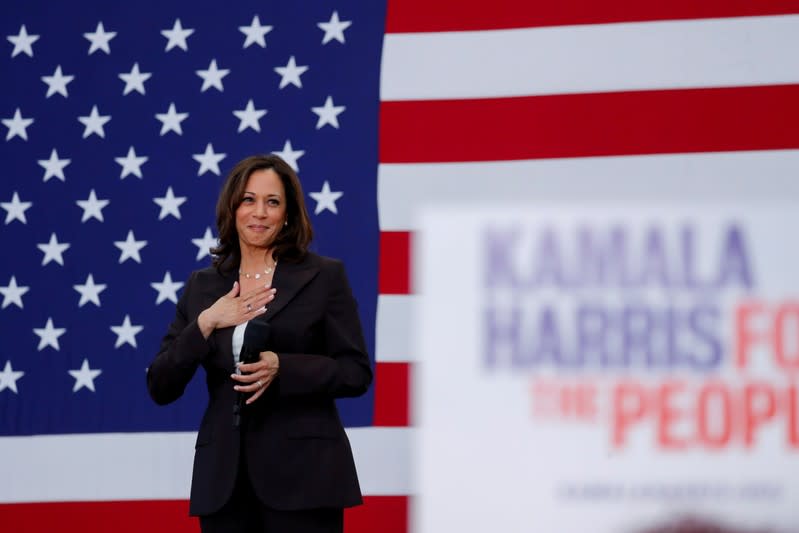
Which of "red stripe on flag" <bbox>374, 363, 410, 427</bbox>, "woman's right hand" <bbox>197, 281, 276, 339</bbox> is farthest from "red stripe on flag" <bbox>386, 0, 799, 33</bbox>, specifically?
"woman's right hand" <bbox>197, 281, 276, 339</bbox>

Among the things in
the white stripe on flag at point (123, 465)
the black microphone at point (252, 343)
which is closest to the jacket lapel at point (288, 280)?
the black microphone at point (252, 343)

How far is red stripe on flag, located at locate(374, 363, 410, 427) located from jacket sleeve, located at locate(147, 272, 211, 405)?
904mm

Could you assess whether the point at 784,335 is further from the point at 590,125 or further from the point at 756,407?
the point at 590,125

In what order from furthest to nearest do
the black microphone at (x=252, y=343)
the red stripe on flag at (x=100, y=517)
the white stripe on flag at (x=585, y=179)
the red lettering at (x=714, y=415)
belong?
the red stripe on flag at (x=100, y=517)
the white stripe on flag at (x=585, y=179)
the black microphone at (x=252, y=343)
the red lettering at (x=714, y=415)

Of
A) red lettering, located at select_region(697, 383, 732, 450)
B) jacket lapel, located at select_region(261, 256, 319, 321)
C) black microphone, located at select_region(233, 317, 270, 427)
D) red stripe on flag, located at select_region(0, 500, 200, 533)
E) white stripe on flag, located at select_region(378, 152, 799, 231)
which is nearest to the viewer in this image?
red lettering, located at select_region(697, 383, 732, 450)

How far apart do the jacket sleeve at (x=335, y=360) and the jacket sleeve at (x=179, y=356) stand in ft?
0.43

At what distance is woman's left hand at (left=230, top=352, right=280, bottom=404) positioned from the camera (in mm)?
1609

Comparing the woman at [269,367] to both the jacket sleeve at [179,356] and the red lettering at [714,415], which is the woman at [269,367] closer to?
the jacket sleeve at [179,356]

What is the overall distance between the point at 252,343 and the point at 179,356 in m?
0.16

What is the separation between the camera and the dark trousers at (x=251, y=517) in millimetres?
1658

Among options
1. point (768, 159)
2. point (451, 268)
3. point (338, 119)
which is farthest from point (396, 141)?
point (451, 268)

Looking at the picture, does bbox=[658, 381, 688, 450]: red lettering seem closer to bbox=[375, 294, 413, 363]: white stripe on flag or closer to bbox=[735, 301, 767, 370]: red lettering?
bbox=[735, 301, 767, 370]: red lettering

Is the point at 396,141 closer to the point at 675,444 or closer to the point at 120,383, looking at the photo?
the point at 120,383

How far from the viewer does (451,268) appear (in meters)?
0.66
